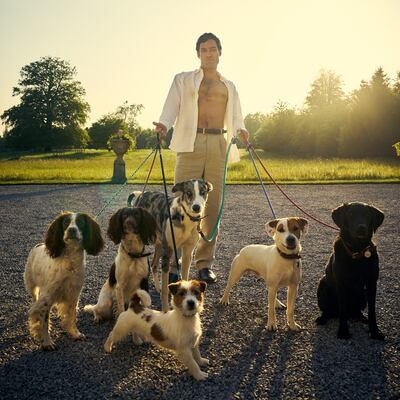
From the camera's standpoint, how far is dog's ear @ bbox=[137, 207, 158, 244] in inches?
166

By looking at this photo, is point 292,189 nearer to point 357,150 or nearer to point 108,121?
point 357,150

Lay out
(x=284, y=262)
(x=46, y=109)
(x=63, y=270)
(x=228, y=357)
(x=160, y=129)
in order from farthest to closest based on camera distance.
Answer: (x=46, y=109)
(x=160, y=129)
(x=284, y=262)
(x=63, y=270)
(x=228, y=357)

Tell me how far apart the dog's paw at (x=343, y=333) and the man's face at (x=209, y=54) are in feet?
12.4

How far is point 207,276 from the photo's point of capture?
578cm

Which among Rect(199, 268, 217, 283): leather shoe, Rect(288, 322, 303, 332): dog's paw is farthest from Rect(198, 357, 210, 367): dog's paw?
Rect(199, 268, 217, 283): leather shoe

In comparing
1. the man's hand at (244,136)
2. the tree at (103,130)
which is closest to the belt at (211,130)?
the man's hand at (244,136)

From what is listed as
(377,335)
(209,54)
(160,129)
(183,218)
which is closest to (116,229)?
(183,218)

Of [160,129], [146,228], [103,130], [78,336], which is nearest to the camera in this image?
[78,336]

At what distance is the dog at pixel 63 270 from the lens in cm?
383

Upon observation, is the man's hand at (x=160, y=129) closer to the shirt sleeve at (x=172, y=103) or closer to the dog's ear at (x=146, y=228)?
the shirt sleeve at (x=172, y=103)

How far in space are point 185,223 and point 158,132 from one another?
50.1 inches

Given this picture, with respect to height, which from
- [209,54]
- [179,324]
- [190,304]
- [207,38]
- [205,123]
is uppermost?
[207,38]

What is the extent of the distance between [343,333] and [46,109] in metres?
60.3

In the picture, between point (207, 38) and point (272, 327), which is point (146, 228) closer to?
point (272, 327)
